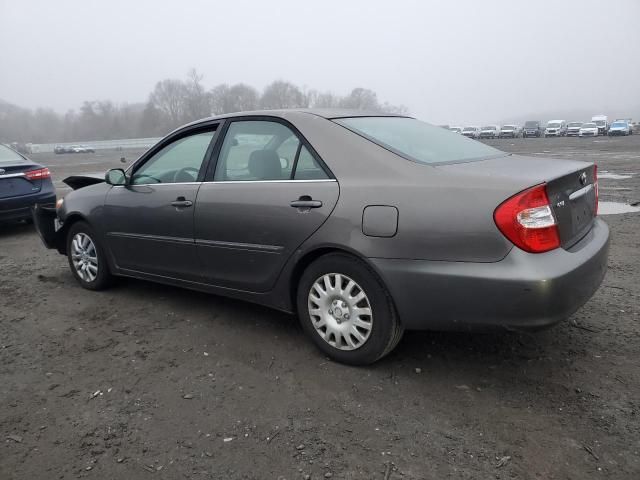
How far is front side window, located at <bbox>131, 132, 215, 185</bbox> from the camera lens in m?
3.84

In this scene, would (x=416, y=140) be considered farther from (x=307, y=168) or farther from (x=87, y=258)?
(x=87, y=258)

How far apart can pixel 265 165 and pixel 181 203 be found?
2.54 ft

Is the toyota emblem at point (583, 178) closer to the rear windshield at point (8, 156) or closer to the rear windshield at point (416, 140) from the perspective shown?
the rear windshield at point (416, 140)

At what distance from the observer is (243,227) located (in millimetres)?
3389

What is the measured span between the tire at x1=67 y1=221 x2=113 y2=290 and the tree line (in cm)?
9280

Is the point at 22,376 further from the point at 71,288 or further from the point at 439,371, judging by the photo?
the point at 439,371

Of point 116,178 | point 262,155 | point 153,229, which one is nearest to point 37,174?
point 116,178

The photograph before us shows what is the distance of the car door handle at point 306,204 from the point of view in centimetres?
304

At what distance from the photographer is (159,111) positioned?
343ft

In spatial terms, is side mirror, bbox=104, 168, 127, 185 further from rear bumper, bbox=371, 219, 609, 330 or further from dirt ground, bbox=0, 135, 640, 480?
rear bumper, bbox=371, 219, 609, 330

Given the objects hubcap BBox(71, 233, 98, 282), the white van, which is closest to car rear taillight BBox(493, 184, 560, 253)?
hubcap BBox(71, 233, 98, 282)

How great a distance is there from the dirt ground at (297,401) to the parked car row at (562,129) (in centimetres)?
4142

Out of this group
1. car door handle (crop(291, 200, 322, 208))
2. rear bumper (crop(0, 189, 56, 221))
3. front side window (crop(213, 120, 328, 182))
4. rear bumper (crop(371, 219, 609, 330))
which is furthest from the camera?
rear bumper (crop(0, 189, 56, 221))

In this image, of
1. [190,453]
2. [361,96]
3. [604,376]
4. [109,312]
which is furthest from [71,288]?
[361,96]
